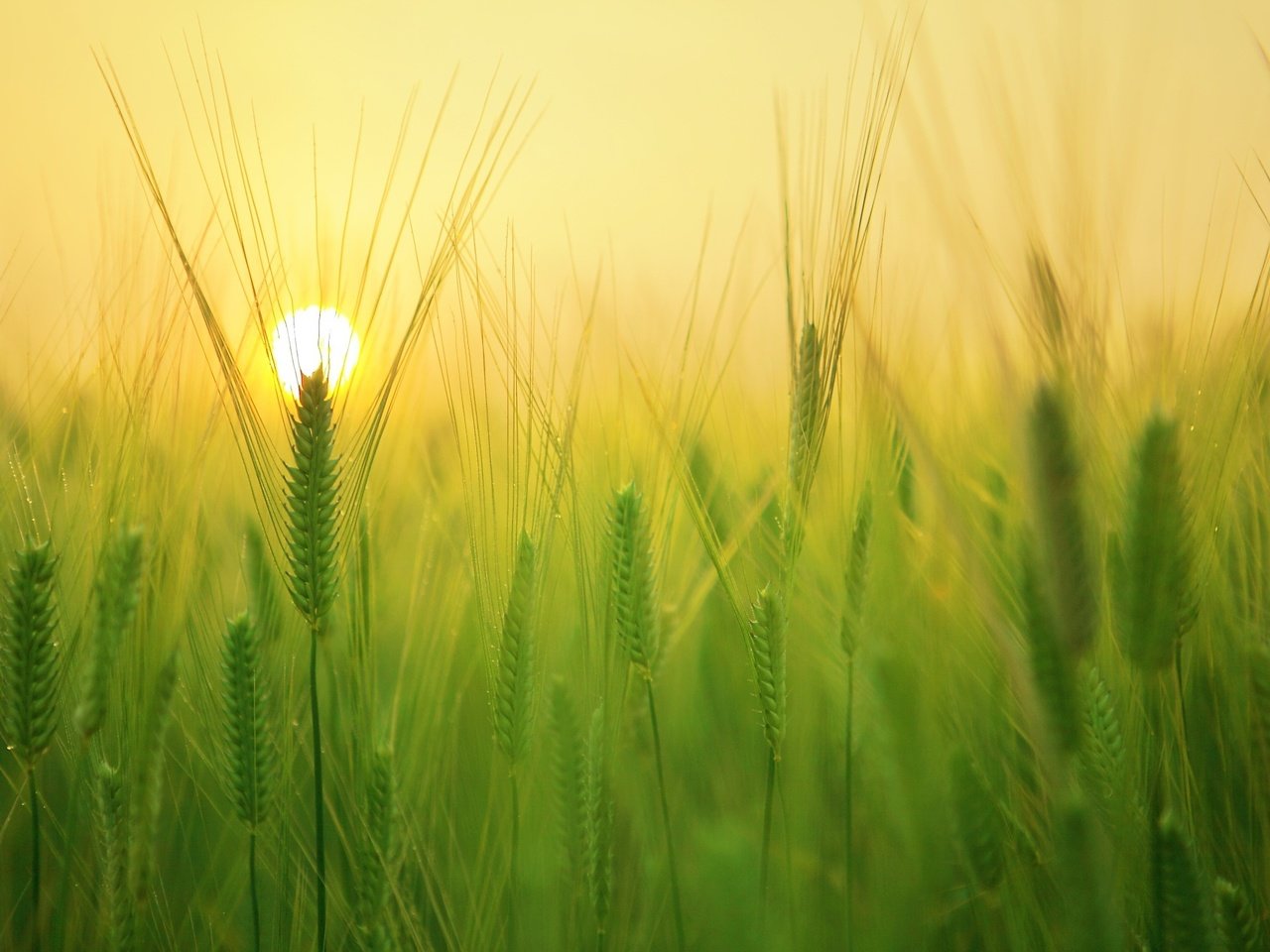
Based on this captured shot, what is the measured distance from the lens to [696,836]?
35.9 inches

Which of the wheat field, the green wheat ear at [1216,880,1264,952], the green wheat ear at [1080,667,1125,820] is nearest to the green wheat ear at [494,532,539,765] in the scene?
the wheat field

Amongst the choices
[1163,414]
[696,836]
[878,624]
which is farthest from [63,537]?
[1163,414]

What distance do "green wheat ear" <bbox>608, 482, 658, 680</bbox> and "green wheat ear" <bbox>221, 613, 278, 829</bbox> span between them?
34 centimetres

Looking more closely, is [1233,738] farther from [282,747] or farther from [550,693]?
[282,747]

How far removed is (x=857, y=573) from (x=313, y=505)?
0.55 m

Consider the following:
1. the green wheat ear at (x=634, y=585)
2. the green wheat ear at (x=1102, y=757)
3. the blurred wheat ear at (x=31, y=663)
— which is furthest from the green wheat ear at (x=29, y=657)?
the green wheat ear at (x=1102, y=757)

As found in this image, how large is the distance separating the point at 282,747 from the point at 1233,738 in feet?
3.29

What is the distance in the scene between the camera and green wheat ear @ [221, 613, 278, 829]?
0.75m

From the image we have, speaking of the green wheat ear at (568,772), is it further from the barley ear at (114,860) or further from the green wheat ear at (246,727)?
the barley ear at (114,860)

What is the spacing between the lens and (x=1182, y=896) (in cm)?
61

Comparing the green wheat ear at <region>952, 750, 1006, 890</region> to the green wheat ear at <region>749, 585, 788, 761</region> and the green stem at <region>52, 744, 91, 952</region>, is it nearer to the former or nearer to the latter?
the green wheat ear at <region>749, 585, 788, 761</region>

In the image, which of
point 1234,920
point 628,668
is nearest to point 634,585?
point 628,668

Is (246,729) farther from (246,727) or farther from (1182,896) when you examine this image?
(1182,896)

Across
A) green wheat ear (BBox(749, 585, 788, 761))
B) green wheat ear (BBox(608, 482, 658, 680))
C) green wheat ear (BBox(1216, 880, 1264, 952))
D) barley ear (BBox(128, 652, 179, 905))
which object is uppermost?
green wheat ear (BBox(608, 482, 658, 680))
